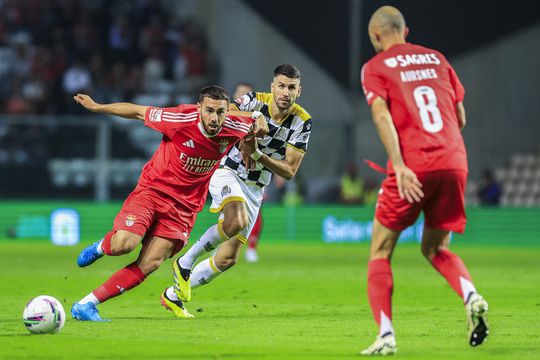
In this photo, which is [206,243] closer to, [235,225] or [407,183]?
[235,225]

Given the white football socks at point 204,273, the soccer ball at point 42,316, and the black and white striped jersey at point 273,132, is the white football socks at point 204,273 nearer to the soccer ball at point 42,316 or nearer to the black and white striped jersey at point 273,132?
the black and white striped jersey at point 273,132

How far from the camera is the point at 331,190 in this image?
2383 cm

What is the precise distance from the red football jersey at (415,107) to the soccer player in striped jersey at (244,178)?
275cm

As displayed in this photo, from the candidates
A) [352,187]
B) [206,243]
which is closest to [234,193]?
[206,243]

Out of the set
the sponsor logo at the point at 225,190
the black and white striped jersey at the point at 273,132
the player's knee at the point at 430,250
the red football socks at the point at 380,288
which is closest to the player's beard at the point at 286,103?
the black and white striped jersey at the point at 273,132

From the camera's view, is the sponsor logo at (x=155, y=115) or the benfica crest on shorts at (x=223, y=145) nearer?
the sponsor logo at (x=155, y=115)

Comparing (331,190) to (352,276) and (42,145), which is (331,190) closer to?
(42,145)

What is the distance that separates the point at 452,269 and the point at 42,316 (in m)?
3.03

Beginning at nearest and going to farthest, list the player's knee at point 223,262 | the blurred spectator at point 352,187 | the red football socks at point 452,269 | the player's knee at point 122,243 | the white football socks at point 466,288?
the white football socks at point 466,288 → the red football socks at point 452,269 → the player's knee at point 122,243 → the player's knee at point 223,262 → the blurred spectator at point 352,187

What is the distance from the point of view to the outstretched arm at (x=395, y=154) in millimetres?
6973

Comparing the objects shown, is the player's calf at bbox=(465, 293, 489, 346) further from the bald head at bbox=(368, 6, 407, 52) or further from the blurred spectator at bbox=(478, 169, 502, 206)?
the blurred spectator at bbox=(478, 169, 502, 206)

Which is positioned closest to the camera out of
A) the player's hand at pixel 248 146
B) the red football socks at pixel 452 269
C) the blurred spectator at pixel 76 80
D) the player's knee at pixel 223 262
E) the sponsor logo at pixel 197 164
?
the red football socks at pixel 452 269

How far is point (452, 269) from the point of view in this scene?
7.52m

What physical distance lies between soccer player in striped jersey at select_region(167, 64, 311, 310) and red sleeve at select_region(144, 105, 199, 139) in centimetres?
72
